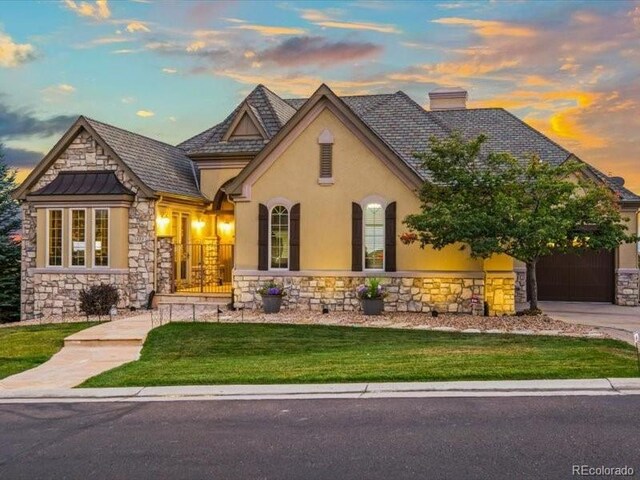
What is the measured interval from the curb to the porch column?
11687 mm

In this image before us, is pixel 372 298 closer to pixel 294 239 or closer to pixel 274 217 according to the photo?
pixel 294 239

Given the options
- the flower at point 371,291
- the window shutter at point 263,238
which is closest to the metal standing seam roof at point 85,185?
the window shutter at point 263,238

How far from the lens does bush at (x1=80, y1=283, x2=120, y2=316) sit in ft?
64.6

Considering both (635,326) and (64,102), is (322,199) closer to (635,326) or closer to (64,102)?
(635,326)

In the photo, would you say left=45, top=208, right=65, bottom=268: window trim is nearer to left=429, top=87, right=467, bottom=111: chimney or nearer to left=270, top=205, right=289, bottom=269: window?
left=270, top=205, right=289, bottom=269: window

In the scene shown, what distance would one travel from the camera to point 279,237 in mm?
20094

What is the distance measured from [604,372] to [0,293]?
72.5 feet

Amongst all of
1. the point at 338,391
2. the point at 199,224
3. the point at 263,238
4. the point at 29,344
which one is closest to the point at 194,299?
the point at 263,238

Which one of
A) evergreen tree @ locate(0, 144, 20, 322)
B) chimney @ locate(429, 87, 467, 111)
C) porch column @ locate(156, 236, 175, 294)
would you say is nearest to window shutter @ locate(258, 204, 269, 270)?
porch column @ locate(156, 236, 175, 294)

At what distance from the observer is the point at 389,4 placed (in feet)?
62.7

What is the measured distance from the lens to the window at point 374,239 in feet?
63.9

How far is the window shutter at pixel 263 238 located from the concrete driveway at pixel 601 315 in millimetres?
9319

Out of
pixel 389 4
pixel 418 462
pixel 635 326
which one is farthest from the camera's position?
pixel 389 4

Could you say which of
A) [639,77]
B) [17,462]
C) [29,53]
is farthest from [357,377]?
[29,53]
